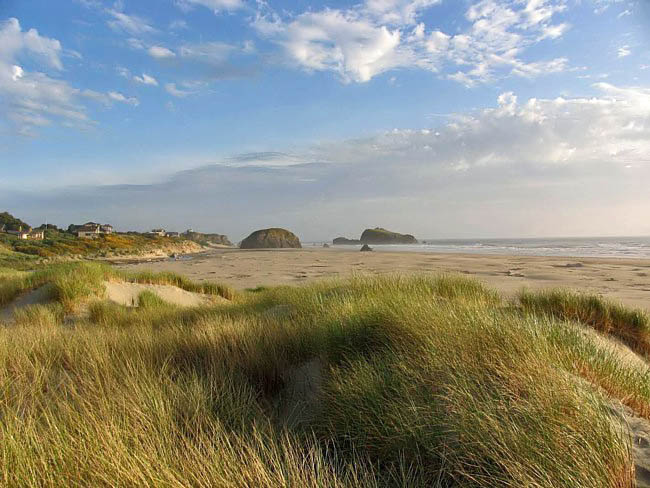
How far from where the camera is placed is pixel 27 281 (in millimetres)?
10125

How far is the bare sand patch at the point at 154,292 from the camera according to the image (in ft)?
31.3

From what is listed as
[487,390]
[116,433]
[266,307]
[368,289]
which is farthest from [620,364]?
[266,307]

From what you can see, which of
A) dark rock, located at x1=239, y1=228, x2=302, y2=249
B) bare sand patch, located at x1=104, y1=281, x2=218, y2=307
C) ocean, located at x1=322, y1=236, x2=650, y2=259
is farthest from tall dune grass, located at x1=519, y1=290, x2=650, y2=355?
dark rock, located at x1=239, y1=228, x2=302, y2=249

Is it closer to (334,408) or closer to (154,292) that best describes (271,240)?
(154,292)

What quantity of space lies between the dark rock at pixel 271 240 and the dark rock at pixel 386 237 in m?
24.7

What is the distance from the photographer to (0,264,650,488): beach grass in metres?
1.68

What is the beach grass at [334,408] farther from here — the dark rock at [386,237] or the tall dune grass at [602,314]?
the dark rock at [386,237]

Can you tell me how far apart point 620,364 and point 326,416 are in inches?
111

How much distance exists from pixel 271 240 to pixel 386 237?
32.7 meters

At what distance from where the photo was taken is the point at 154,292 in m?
10.5

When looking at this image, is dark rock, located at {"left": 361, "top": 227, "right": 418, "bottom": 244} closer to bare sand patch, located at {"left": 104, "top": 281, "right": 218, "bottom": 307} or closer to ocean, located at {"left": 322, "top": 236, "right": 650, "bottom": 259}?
ocean, located at {"left": 322, "top": 236, "right": 650, "bottom": 259}

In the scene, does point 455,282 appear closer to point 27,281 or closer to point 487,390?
point 487,390

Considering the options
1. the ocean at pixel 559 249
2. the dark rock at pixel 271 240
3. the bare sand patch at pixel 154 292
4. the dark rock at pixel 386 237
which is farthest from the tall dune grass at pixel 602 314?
the dark rock at pixel 386 237

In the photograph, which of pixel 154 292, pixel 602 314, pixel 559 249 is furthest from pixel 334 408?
pixel 559 249
